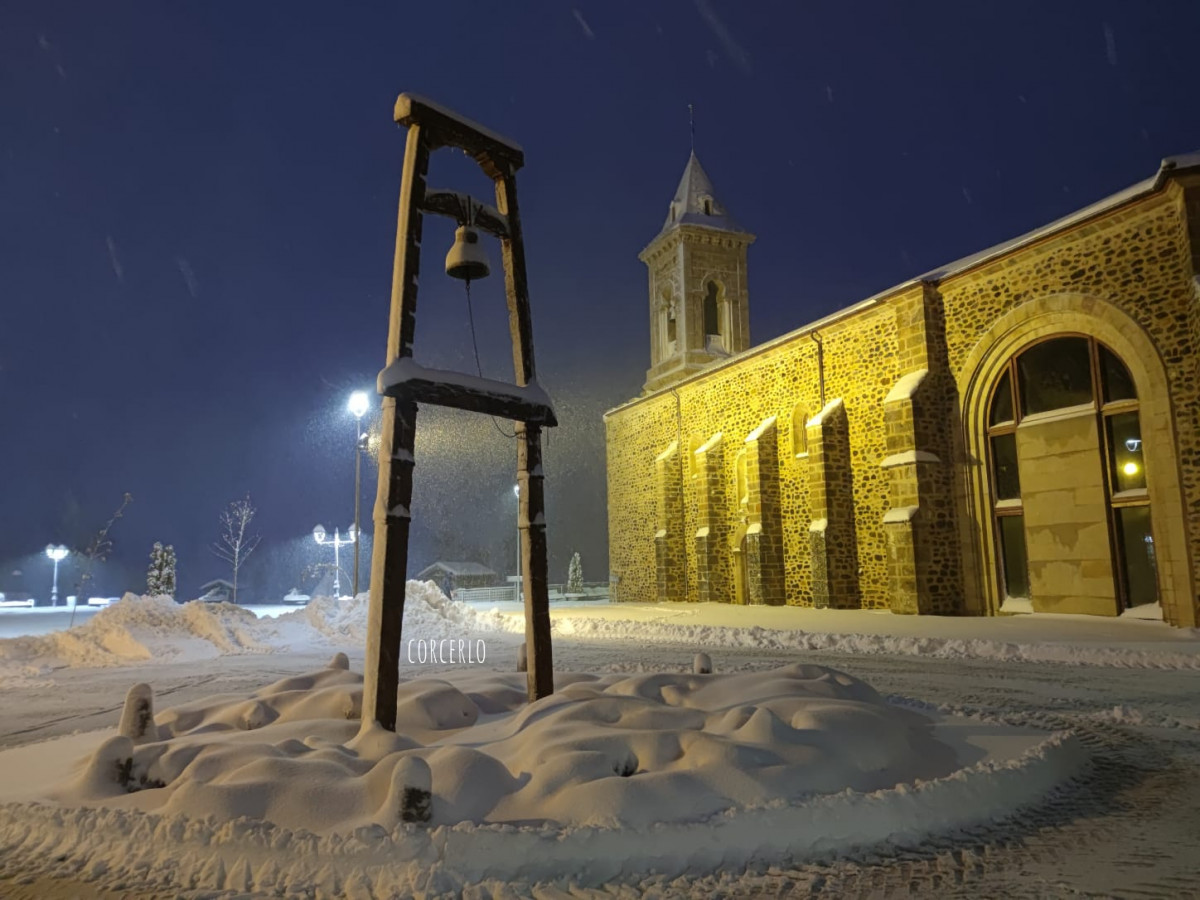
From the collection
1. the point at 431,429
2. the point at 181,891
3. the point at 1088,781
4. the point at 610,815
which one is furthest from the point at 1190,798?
the point at 431,429

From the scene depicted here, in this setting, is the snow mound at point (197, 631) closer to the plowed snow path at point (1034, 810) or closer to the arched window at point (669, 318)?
Result: the plowed snow path at point (1034, 810)

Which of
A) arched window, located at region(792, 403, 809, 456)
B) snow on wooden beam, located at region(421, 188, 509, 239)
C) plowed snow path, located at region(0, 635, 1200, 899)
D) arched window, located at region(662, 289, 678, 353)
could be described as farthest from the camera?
arched window, located at region(662, 289, 678, 353)

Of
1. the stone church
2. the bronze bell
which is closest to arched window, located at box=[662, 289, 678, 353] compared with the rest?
the stone church

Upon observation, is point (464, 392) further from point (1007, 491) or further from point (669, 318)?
point (669, 318)

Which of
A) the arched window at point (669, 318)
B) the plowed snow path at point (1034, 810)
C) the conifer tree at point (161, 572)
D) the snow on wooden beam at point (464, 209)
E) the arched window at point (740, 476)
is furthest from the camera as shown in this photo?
the conifer tree at point (161, 572)

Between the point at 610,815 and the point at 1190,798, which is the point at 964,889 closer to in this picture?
the point at 610,815

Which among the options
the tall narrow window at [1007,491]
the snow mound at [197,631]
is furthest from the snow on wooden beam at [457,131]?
the tall narrow window at [1007,491]

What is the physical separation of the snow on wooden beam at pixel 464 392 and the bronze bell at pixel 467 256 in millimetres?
1060

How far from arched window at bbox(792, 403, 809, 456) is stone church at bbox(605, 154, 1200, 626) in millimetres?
38

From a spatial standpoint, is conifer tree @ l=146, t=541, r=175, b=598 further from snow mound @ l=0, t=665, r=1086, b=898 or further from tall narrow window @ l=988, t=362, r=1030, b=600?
snow mound @ l=0, t=665, r=1086, b=898

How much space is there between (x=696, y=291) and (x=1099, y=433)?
744 inches

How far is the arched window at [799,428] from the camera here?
19.8 meters

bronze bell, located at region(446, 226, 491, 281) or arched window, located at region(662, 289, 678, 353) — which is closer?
bronze bell, located at region(446, 226, 491, 281)

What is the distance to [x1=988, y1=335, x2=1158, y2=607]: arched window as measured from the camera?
41.5ft
